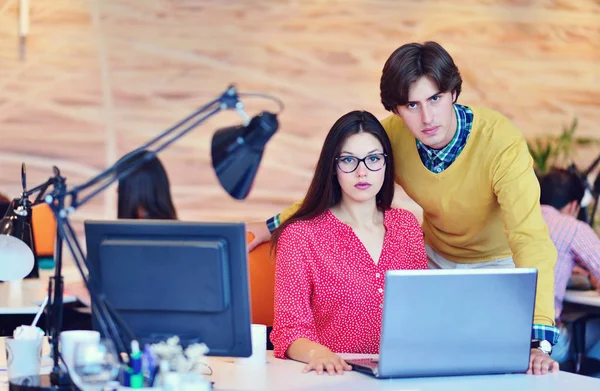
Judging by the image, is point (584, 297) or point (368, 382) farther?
point (584, 297)

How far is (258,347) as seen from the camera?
220 cm

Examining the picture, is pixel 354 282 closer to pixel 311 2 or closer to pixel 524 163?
pixel 524 163

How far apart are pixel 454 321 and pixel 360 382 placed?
26cm

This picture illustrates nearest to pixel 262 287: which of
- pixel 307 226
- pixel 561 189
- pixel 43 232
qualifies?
pixel 307 226

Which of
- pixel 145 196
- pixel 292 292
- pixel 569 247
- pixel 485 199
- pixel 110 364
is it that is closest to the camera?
pixel 110 364

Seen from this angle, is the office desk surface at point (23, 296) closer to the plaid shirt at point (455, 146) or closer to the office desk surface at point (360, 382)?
the office desk surface at point (360, 382)

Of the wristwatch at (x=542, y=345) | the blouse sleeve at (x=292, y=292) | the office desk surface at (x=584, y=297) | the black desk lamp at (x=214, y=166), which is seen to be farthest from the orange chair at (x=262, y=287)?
the office desk surface at (x=584, y=297)

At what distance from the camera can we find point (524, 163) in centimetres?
257

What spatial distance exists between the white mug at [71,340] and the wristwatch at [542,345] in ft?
3.64

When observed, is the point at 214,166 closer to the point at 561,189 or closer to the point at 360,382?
the point at 360,382

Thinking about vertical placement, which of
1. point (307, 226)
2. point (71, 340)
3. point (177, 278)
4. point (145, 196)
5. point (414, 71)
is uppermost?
point (414, 71)

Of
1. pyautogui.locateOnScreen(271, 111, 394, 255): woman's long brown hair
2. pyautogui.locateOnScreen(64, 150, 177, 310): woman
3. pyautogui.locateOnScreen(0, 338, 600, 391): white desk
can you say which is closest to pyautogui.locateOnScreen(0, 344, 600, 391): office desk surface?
pyautogui.locateOnScreen(0, 338, 600, 391): white desk

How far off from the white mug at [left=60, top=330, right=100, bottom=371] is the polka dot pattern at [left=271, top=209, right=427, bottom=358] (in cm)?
70

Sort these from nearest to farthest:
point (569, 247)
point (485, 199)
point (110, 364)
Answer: point (110, 364) → point (485, 199) → point (569, 247)
